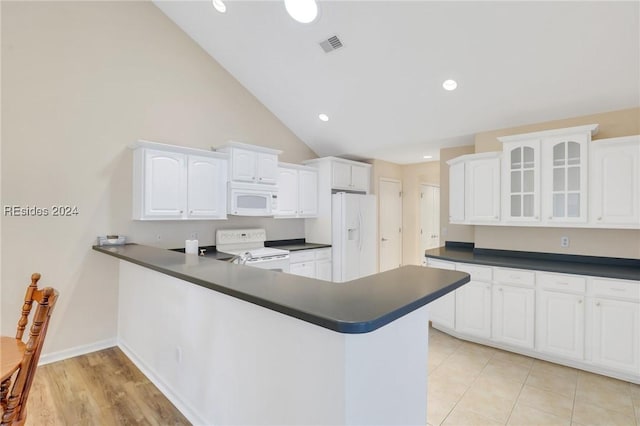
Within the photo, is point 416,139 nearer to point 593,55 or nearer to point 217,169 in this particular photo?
point 593,55

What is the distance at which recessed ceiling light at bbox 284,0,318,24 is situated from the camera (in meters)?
3.03

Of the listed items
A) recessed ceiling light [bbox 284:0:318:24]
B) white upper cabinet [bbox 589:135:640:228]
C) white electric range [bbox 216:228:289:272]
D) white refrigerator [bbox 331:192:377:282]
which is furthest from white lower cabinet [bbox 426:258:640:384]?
recessed ceiling light [bbox 284:0:318:24]

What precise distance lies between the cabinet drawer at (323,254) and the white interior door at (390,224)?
48.6 inches

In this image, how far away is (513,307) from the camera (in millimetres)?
3160

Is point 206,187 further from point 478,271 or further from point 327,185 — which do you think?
point 478,271

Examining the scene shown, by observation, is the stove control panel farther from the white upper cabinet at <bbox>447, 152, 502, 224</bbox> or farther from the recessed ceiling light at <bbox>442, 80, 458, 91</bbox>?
the recessed ceiling light at <bbox>442, 80, 458, 91</bbox>

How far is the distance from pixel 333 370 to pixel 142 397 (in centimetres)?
198

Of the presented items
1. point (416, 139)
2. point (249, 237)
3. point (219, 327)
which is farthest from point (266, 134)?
point (219, 327)

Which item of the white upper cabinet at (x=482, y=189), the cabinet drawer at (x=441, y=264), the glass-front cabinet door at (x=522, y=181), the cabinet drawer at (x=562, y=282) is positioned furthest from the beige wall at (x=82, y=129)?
the cabinet drawer at (x=562, y=282)

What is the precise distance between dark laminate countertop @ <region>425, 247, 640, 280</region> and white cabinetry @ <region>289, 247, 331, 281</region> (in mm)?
1632

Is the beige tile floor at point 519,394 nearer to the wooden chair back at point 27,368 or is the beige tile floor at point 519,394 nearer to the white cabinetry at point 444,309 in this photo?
the white cabinetry at point 444,309


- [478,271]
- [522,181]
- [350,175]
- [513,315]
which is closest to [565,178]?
[522,181]

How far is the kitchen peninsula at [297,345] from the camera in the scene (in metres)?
1.12

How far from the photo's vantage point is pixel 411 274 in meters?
1.68
